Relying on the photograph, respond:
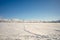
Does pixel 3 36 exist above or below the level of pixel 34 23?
below

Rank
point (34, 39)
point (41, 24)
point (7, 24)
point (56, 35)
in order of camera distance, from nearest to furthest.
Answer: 1. point (34, 39)
2. point (56, 35)
3. point (7, 24)
4. point (41, 24)

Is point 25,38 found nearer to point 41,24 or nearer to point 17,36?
point 17,36

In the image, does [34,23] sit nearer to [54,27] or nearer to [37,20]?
[37,20]

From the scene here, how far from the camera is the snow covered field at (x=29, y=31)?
2.19m

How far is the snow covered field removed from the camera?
2189 mm

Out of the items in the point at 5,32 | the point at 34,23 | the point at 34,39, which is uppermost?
the point at 34,23

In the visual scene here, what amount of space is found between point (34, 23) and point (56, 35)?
2.40 ft

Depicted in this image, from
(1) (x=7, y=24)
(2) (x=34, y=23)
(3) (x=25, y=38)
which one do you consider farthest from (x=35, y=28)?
(1) (x=7, y=24)

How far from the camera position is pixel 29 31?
247 cm

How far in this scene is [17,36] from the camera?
2207 millimetres

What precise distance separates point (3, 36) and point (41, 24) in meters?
1.13

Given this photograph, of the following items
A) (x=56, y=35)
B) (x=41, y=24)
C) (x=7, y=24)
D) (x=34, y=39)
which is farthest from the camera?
(x=41, y=24)

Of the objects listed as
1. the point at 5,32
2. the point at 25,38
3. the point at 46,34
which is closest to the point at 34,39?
the point at 25,38

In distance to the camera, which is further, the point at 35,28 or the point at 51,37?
the point at 35,28
